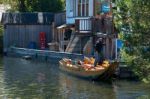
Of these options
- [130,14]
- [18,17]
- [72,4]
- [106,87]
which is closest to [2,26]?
[18,17]

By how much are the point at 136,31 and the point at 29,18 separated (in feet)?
106

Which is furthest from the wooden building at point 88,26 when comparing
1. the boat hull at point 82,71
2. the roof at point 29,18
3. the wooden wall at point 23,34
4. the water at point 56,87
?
the water at point 56,87

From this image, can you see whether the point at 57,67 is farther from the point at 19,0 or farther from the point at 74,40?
the point at 19,0

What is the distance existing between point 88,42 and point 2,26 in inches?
567

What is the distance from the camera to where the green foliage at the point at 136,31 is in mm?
14633

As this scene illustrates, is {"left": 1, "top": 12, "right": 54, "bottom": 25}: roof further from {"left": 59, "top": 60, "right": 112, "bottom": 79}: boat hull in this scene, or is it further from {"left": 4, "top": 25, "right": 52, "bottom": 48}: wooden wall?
{"left": 59, "top": 60, "right": 112, "bottom": 79}: boat hull

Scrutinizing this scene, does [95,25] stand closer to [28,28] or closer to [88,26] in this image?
[88,26]

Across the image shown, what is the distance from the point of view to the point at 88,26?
36.8 m

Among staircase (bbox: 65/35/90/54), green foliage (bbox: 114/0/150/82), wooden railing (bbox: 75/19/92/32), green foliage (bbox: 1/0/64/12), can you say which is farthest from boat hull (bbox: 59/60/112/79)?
green foliage (bbox: 1/0/64/12)

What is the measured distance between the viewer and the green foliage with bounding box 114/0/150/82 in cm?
1463

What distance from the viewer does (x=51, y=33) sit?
46.7 metres

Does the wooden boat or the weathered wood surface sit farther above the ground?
the wooden boat

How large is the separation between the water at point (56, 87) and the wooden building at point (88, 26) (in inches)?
153

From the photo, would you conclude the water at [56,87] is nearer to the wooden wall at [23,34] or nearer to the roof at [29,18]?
the wooden wall at [23,34]
